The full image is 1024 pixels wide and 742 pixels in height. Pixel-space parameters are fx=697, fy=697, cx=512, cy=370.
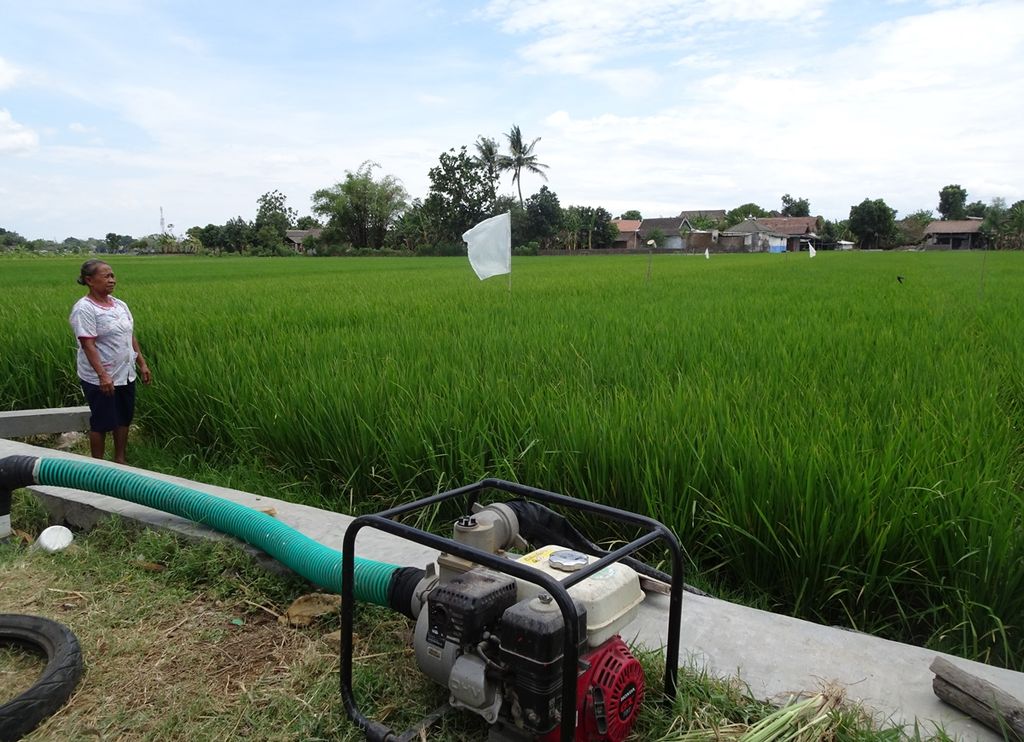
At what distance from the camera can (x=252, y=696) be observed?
5.20 feet

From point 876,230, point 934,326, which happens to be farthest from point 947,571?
point 876,230

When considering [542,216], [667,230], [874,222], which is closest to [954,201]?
[874,222]

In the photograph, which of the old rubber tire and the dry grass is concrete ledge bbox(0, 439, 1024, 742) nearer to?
the dry grass

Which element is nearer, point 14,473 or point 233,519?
point 233,519

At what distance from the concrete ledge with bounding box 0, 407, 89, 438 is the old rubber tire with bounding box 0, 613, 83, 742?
2.36 metres

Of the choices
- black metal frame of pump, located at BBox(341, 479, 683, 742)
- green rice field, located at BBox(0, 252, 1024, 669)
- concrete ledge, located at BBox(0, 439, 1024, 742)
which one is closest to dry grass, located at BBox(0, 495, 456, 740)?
black metal frame of pump, located at BBox(341, 479, 683, 742)

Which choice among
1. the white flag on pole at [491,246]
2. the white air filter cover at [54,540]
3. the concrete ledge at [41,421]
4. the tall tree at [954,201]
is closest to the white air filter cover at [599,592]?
the white air filter cover at [54,540]

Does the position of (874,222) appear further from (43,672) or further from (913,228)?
(43,672)

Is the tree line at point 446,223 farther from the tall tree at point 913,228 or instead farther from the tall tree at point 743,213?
the tall tree at point 743,213

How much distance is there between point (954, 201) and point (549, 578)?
3797 inches

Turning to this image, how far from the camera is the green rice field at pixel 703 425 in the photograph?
190cm

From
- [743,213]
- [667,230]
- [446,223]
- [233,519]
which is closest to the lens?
[233,519]

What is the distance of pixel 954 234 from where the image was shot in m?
66.8

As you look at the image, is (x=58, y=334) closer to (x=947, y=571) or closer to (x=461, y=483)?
(x=461, y=483)
